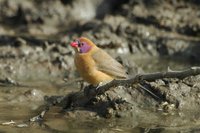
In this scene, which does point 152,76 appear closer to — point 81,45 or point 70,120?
point 70,120

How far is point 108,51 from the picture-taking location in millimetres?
11812

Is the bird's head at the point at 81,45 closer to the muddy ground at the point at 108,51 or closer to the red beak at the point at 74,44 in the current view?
the red beak at the point at 74,44

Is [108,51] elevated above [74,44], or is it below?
above

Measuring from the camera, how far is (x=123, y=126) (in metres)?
7.96

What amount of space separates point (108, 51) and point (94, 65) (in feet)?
10.4

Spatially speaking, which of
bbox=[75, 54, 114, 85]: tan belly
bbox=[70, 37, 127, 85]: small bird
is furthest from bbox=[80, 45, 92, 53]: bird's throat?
bbox=[75, 54, 114, 85]: tan belly

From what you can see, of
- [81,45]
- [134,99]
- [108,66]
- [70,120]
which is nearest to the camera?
[70,120]

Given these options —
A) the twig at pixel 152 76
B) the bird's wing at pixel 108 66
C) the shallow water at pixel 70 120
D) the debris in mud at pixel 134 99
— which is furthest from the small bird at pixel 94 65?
the shallow water at pixel 70 120

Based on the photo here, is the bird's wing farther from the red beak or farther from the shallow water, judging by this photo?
the shallow water

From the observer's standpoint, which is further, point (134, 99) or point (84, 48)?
point (84, 48)

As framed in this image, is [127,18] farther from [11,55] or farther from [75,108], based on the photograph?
[75,108]

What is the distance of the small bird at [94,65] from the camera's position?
8.52 metres

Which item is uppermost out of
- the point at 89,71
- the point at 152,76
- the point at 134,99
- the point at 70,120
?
the point at 89,71

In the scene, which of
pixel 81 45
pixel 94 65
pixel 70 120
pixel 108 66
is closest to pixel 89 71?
pixel 94 65
